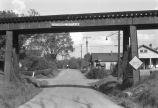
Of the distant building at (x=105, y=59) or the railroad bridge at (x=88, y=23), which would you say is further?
the distant building at (x=105, y=59)

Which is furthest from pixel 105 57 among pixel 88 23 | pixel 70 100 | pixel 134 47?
pixel 70 100

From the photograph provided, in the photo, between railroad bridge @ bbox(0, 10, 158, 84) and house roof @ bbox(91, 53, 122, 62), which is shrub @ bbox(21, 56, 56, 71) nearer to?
house roof @ bbox(91, 53, 122, 62)

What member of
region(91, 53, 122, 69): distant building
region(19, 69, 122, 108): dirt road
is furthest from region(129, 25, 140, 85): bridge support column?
region(91, 53, 122, 69): distant building

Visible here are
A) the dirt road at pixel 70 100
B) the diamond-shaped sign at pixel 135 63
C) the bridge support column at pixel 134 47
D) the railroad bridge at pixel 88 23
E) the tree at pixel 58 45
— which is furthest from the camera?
the tree at pixel 58 45

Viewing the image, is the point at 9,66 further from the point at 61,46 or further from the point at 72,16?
the point at 61,46

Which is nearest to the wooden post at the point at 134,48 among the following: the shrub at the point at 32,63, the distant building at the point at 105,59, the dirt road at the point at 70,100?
the dirt road at the point at 70,100

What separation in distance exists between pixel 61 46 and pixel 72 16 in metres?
91.1

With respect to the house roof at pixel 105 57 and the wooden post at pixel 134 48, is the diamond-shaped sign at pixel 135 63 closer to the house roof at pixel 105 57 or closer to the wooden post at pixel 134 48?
the wooden post at pixel 134 48

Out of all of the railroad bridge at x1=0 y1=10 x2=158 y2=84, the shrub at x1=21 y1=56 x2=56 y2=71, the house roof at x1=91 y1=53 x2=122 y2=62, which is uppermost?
the railroad bridge at x1=0 y1=10 x2=158 y2=84

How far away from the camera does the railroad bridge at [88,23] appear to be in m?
30.6

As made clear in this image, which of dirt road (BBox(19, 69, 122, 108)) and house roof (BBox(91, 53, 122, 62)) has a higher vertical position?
house roof (BBox(91, 53, 122, 62))

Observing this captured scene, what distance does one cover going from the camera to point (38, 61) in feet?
262

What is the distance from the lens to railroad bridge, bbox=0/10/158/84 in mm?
30562

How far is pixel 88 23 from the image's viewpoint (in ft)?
103
